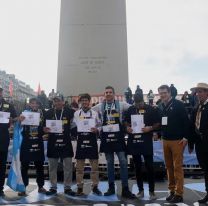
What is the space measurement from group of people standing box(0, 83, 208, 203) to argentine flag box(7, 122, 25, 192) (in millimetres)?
109

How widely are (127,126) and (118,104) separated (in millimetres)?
472

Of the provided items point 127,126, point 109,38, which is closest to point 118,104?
point 127,126

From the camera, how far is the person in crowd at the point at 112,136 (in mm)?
6336

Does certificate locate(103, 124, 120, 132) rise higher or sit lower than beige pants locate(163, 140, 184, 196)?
higher

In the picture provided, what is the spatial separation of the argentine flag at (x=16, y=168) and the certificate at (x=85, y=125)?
4.01ft

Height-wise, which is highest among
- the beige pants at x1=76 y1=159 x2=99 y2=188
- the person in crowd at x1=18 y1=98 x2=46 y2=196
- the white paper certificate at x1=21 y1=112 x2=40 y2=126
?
the white paper certificate at x1=21 y1=112 x2=40 y2=126

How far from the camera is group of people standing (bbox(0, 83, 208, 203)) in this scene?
5.93 metres

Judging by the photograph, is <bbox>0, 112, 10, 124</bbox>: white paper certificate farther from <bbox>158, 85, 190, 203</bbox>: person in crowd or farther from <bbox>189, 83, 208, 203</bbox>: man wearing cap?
<bbox>189, 83, 208, 203</bbox>: man wearing cap

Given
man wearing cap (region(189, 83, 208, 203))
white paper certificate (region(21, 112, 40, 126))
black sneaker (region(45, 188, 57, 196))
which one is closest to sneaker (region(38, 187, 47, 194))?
black sneaker (region(45, 188, 57, 196))

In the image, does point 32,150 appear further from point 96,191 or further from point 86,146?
point 96,191

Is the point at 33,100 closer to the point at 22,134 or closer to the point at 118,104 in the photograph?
the point at 22,134

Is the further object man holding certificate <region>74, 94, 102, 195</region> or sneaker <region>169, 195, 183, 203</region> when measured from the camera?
man holding certificate <region>74, 94, 102, 195</region>

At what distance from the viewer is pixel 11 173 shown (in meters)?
6.58

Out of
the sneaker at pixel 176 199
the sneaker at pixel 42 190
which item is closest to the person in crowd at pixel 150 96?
the sneaker at pixel 42 190
